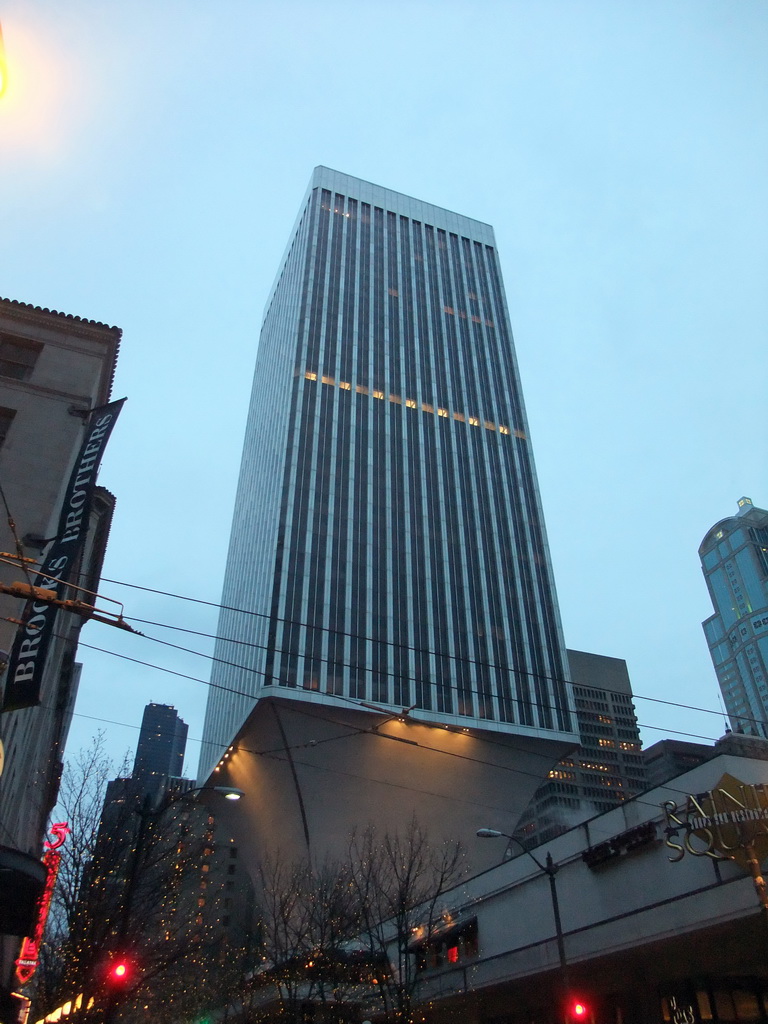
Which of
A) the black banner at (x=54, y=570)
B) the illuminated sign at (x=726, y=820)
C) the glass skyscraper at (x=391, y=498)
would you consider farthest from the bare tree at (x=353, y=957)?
the glass skyscraper at (x=391, y=498)

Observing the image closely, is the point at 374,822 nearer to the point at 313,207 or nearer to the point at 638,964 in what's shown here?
the point at 638,964

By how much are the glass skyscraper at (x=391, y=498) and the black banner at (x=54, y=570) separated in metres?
34.1

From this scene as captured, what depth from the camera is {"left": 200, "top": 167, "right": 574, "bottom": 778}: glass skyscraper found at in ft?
223

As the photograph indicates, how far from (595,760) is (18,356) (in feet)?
536

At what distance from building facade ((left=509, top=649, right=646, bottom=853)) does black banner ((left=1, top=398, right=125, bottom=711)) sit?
140 m

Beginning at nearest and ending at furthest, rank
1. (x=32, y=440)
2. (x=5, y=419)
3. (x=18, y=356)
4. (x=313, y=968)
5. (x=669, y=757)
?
(x=32, y=440) < (x=5, y=419) < (x=18, y=356) < (x=313, y=968) < (x=669, y=757)

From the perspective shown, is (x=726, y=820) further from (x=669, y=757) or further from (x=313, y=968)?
(x=669, y=757)

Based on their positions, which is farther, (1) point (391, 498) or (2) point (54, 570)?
(1) point (391, 498)

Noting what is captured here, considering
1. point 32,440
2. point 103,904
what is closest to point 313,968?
point 103,904

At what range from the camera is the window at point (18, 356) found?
27828 millimetres

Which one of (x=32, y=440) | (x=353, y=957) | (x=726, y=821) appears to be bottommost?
(x=353, y=957)

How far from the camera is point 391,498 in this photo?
79000 millimetres

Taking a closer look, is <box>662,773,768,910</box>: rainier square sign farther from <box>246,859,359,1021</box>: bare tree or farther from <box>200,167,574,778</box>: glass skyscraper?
<box>200,167,574,778</box>: glass skyscraper

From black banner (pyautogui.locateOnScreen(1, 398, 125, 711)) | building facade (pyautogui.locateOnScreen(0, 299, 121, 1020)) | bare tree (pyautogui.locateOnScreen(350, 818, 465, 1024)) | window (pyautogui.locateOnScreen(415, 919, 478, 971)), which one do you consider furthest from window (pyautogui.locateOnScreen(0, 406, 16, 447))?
window (pyautogui.locateOnScreen(415, 919, 478, 971))
